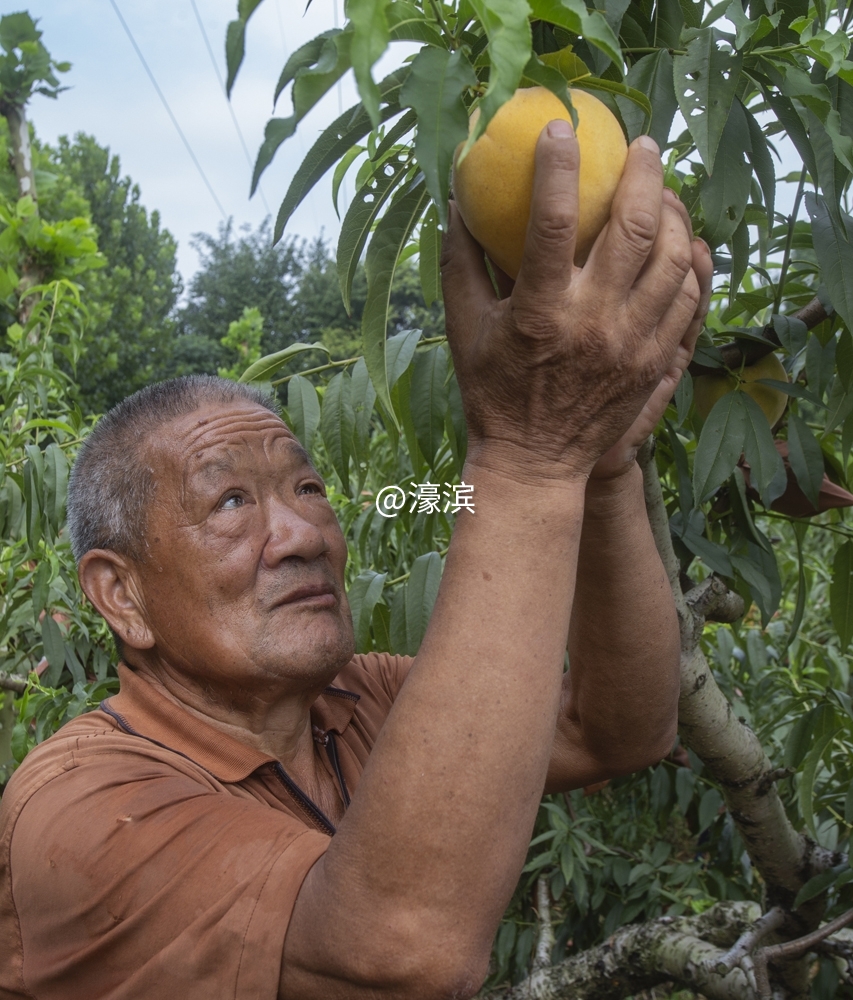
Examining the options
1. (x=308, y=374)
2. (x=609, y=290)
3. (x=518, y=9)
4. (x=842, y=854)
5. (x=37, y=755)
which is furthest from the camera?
(x=842, y=854)

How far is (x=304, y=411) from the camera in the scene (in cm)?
164

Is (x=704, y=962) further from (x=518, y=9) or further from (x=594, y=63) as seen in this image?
(x=518, y=9)

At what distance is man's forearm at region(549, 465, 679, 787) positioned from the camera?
121cm

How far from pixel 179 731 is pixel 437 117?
90cm


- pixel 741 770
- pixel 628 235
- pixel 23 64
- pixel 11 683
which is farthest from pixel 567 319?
pixel 23 64

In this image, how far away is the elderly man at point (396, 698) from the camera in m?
0.83

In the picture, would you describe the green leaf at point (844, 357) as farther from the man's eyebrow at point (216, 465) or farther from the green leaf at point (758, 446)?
the man's eyebrow at point (216, 465)

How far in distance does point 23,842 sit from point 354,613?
30.6 inches

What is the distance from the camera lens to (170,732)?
4.21ft

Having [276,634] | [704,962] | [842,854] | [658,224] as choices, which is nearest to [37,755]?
[276,634]

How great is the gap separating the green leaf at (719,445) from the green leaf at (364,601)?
62 cm

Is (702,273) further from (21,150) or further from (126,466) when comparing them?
(21,150)

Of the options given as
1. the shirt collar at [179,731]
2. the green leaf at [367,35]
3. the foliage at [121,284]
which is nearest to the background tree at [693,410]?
the green leaf at [367,35]

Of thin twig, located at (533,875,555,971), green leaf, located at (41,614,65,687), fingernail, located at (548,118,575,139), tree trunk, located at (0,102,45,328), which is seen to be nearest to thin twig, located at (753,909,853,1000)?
thin twig, located at (533,875,555,971)
